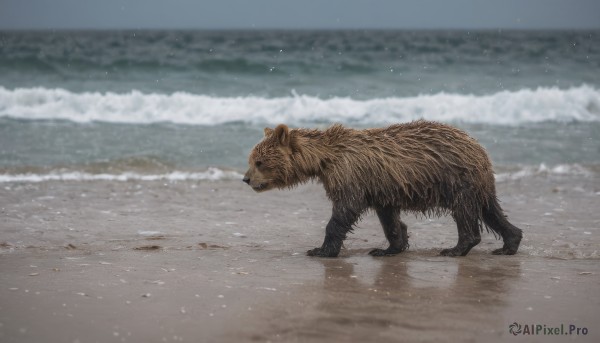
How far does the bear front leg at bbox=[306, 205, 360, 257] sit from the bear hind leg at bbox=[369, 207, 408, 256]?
1.25 ft

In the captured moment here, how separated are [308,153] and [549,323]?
9.69 ft

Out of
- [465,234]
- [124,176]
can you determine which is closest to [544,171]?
[465,234]

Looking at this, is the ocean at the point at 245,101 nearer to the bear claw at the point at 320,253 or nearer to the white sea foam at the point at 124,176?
the white sea foam at the point at 124,176

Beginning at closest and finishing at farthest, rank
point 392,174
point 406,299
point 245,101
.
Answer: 1. point 406,299
2. point 392,174
3. point 245,101

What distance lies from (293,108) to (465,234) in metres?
15.5

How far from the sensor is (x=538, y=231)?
28.0 feet

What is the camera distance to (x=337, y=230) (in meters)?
7.23

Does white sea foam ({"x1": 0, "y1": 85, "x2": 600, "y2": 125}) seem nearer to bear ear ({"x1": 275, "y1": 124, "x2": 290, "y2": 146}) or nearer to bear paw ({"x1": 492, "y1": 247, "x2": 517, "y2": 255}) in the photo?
bear ear ({"x1": 275, "y1": 124, "x2": 290, "y2": 146})

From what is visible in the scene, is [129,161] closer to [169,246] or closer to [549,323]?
[169,246]

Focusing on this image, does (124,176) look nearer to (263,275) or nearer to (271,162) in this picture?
(271,162)

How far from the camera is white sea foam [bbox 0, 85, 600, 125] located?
68.6ft

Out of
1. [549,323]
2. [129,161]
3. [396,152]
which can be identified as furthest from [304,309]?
[129,161]

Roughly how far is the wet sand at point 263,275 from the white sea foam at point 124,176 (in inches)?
58.2

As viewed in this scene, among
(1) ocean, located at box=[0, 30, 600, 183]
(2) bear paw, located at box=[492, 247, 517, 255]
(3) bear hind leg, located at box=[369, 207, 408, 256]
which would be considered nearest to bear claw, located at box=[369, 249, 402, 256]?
(3) bear hind leg, located at box=[369, 207, 408, 256]
